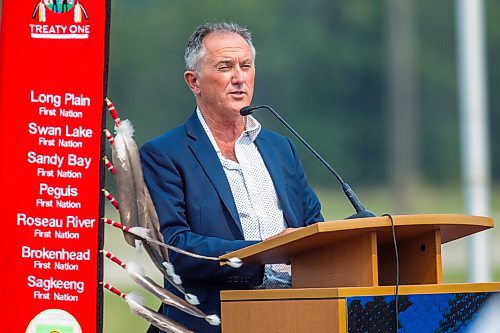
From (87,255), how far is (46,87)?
1.77 ft

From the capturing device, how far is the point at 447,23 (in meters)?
43.0

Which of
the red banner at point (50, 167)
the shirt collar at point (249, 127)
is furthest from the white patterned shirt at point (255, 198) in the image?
the red banner at point (50, 167)

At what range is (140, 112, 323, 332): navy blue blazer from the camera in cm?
428

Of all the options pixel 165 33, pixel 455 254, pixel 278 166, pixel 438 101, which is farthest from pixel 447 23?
pixel 278 166

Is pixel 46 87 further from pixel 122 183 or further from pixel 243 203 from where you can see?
pixel 243 203

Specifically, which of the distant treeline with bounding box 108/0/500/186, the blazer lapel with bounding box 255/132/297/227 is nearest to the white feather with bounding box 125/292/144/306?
the blazer lapel with bounding box 255/132/297/227

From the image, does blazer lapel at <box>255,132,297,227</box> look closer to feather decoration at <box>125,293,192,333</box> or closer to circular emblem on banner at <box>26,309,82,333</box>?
feather decoration at <box>125,293,192,333</box>

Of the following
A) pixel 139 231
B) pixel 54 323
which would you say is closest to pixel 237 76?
pixel 139 231

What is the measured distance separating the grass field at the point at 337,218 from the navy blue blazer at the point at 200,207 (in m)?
0.17

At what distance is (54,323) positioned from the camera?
3.99 metres

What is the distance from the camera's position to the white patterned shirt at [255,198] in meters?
4.52

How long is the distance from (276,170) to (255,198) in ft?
0.61

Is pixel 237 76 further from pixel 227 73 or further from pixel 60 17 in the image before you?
pixel 60 17

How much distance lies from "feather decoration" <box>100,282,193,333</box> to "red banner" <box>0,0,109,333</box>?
0.36 feet
